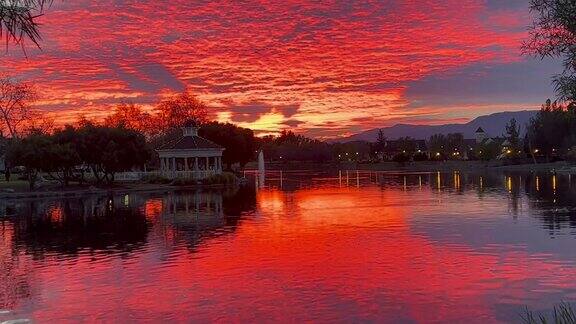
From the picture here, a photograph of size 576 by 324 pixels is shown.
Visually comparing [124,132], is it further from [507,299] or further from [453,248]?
[507,299]

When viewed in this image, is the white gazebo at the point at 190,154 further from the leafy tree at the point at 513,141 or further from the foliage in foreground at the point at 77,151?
the leafy tree at the point at 513,141

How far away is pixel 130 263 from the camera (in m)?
19.1

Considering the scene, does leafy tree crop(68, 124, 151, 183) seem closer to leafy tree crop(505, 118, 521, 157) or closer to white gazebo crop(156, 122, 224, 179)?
white gazebo crop(156, 122, 224, 179)

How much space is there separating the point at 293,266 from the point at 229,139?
7346 centimetres

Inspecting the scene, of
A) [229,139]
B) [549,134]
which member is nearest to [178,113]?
[229,139]

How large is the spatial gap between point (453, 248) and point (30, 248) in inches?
593

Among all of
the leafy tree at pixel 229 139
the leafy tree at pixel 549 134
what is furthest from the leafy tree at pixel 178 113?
the leafy tree at pixel 549 134

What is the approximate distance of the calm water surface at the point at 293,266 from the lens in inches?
528

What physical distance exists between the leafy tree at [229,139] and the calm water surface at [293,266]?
183 ft

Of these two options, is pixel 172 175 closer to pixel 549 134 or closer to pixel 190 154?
pixel 190 154

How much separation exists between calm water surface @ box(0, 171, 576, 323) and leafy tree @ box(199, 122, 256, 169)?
5566cm

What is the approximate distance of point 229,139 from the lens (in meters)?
90.7

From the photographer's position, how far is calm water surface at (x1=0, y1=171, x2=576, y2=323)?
44.0 feet

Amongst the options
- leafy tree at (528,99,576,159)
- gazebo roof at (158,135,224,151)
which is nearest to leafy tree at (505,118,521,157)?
leafy tree at (528,99,576,159)
